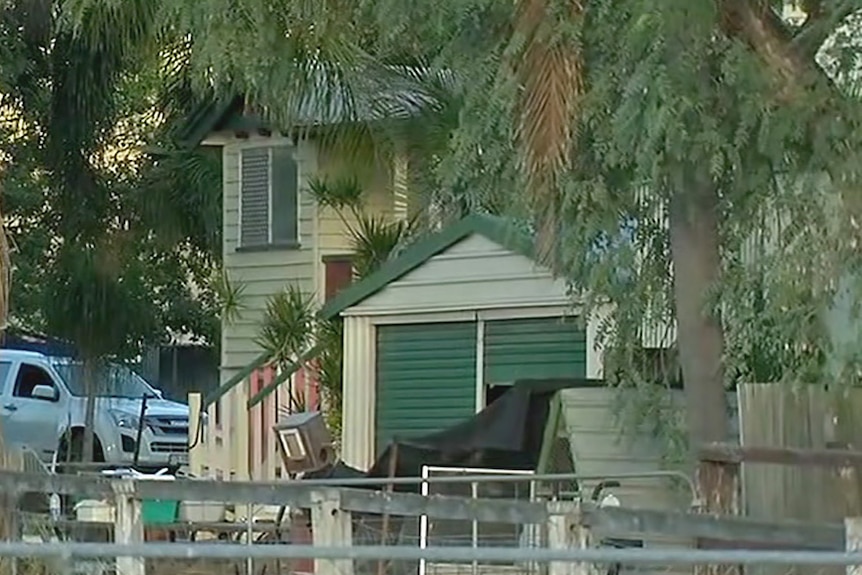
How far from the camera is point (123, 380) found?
25.0 meters

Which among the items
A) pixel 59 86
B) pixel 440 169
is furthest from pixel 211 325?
pixel 440 169

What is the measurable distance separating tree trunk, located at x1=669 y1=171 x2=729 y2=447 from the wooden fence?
1287 millimetres

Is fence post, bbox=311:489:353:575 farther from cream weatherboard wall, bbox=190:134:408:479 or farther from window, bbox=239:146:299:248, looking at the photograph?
window, bbox=239:146:299:248

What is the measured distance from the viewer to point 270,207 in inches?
842

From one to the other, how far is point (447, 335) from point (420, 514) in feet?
24.2

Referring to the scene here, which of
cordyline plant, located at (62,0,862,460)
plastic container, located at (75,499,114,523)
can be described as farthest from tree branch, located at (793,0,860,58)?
plastic container, located at (75,499,114,523)

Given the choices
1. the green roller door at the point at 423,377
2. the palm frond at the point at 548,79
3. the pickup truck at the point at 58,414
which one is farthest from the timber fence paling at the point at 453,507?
the pickup truck at the point at 58,414

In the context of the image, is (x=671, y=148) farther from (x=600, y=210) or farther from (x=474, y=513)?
(x=474, y=513)

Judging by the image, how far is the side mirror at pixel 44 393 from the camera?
82.8 feet

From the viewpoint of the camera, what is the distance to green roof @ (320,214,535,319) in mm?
14266

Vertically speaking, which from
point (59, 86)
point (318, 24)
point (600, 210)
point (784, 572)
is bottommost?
point (784, 572)

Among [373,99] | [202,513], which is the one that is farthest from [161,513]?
[373,99]

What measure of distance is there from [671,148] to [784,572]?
2.47 m

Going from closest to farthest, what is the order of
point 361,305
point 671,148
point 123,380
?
point 671,148 → point 361,305 → point 123,380
